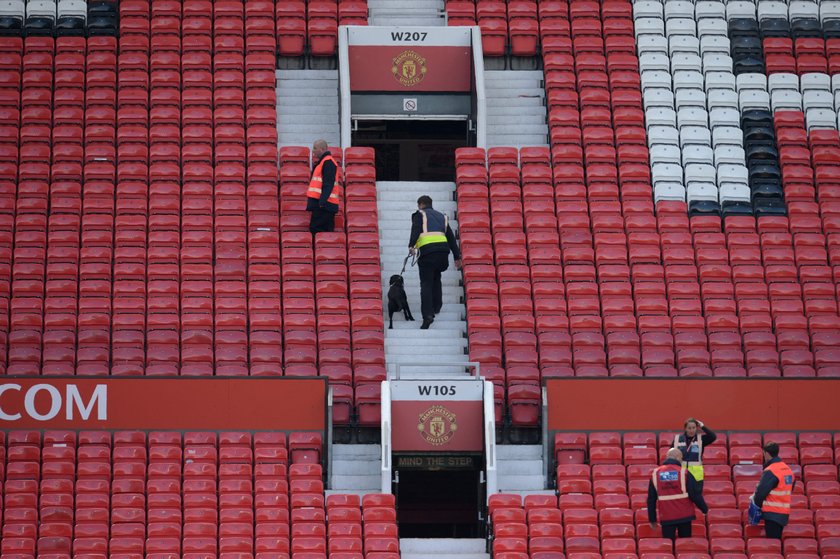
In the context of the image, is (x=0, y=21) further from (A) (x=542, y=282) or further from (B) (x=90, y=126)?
(A) (x=542, y=282)

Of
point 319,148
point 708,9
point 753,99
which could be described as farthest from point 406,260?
point 708,9

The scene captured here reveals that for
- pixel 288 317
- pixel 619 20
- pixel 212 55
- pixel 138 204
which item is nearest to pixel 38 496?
pixel 288 317

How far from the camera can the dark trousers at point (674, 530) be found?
15688 mm

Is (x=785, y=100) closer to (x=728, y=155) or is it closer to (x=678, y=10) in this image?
(x=728, y=155)

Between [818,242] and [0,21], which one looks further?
[0,21]

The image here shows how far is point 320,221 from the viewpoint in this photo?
19.8m

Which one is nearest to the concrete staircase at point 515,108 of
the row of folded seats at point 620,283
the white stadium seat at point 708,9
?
the row of folded seats at point 620,283

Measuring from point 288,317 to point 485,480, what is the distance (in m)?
3.13

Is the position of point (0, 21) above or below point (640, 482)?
above

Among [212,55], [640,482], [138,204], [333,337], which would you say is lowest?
[640,482]

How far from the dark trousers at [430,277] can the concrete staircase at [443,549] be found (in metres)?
3.40

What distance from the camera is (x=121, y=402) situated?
17.2 m

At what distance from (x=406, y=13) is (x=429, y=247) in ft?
20.0

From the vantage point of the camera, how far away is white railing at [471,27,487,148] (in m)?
21.7
